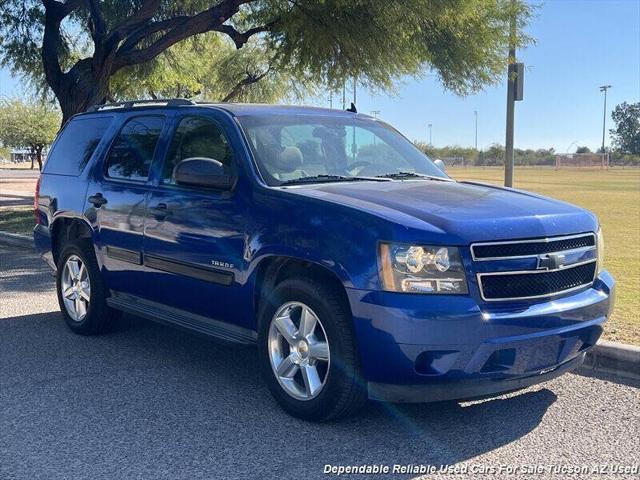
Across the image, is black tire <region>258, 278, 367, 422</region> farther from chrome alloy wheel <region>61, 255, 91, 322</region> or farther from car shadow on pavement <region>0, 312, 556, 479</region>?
chrome alloy wheel <region>61, 255, 91, 322</region>

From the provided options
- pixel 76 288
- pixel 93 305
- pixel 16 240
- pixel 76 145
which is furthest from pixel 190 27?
pixel 93 305

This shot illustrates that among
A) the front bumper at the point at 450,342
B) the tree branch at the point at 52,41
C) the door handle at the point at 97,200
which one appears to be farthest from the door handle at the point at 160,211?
the tree branch at the point at 52,41

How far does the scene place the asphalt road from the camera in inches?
148

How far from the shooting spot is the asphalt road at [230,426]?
3.77m

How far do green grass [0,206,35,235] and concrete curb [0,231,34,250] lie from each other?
14.2 inches

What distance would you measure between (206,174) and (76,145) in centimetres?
256

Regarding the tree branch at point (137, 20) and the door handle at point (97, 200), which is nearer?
the door handle at point (97, 200)

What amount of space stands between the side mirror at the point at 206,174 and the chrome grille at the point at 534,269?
5.83ft

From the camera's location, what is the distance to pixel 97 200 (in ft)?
19.8

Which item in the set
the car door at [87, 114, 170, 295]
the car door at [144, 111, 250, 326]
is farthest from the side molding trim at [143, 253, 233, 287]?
the car door at [87, 114, 170, 295]

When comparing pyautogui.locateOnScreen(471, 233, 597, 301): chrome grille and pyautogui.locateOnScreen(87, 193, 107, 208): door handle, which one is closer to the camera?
pyautogui.locateOnScreen(471, 233, 597, 301): chrome grille

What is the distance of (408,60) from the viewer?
46.9 ft

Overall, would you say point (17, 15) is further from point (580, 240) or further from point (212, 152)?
point (580, 240)

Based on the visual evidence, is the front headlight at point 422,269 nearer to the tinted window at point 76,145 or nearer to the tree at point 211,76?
the tinted window at point 76,145
